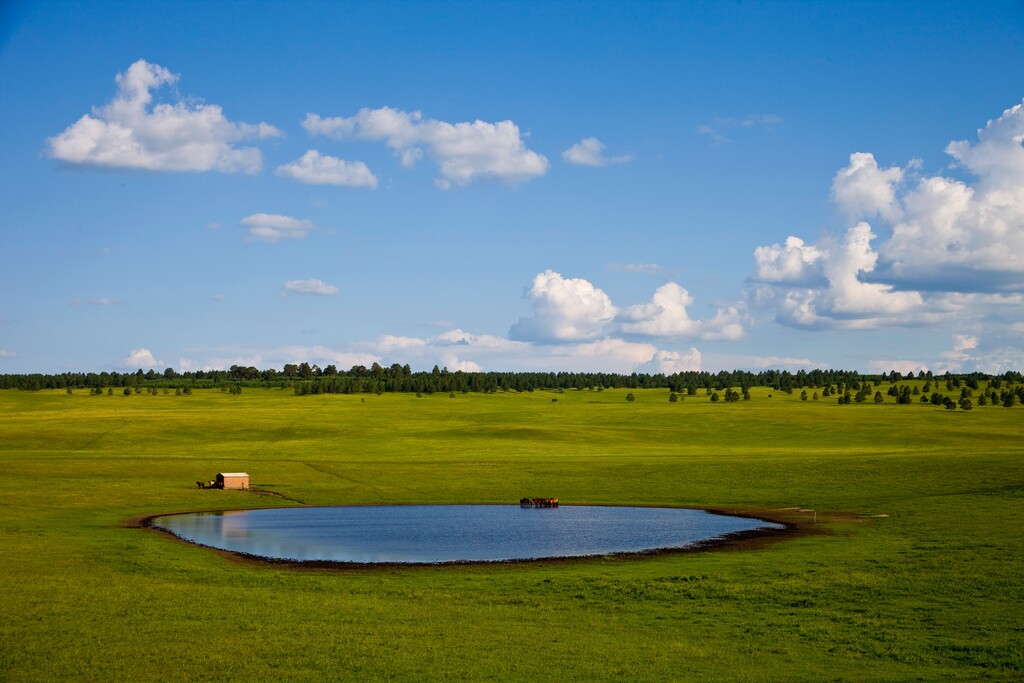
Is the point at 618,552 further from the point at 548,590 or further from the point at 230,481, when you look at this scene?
the point at 230,481

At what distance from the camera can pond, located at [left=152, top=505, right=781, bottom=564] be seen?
171ft

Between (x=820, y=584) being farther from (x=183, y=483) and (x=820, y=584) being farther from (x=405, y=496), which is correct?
(x=183, y=483)

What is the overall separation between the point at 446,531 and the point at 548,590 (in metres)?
21.9

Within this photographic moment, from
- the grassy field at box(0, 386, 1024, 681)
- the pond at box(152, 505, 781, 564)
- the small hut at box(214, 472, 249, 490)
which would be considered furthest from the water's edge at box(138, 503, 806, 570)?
the small hut at box(214, 472, 249, 490)

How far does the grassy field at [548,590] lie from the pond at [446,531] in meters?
4.20

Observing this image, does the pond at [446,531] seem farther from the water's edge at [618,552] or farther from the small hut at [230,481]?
the small hut at [230,481]

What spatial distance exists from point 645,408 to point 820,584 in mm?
152046

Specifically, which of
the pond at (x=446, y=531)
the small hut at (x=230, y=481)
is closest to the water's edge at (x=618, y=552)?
the pond at (x=446, y=531)

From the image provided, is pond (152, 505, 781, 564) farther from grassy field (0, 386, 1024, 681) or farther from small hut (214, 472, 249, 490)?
small hut (214, 472, 249, 490)

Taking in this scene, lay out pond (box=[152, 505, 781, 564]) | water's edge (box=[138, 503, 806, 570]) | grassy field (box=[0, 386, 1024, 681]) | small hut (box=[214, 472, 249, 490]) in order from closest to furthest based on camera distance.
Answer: grassy field (box=[0, 386, 1024, 681]) < water's edge (box=[138, 503, 806, 570]) < pond (box=[152, 505, 781, 564]) < small hut (box=[214, 472, 249, 490])

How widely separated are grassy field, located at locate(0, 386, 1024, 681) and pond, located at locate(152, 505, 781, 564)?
420cm

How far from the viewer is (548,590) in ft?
132

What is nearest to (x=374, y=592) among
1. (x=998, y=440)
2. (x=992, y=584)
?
(x=992, y=584)

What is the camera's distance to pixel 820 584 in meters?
40.6
